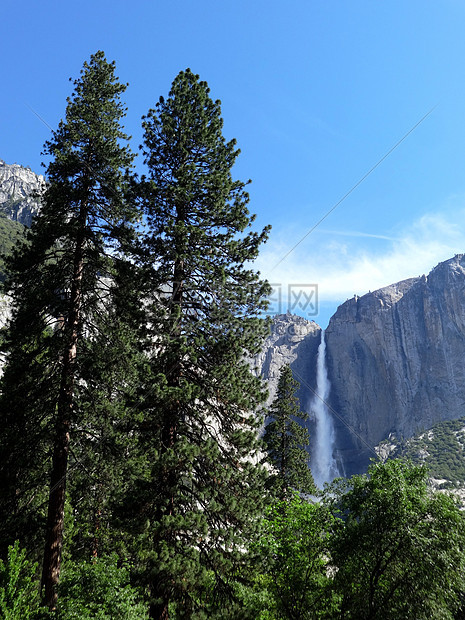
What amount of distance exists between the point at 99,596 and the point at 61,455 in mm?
3162

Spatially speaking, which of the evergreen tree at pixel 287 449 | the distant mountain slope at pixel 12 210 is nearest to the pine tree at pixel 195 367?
the evergreen tree at pixel 287 449

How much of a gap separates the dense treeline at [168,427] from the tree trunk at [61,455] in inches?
1.5

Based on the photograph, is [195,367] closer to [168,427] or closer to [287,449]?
[168,427]

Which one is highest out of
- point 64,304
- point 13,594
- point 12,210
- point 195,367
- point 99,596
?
point 12,210

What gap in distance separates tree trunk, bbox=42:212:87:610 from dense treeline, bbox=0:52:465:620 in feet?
0.13

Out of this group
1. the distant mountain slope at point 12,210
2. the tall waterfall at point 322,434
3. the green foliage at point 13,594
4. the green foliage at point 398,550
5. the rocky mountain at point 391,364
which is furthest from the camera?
the rocky mountain at point 391,364

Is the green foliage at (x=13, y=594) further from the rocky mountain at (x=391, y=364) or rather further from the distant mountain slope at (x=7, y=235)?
the rocky mountain at (x=391, y=364)

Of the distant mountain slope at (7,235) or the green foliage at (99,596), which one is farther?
the distant mountain slope at (7,235)

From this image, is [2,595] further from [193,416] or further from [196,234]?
[196,234]

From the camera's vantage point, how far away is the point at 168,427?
10242 millimetres

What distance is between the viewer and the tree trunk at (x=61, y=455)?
345 inches

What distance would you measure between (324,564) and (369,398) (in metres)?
130

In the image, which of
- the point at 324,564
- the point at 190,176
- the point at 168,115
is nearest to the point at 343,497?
the point at 324,564

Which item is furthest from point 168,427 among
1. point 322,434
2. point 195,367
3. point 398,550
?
point 322,434
